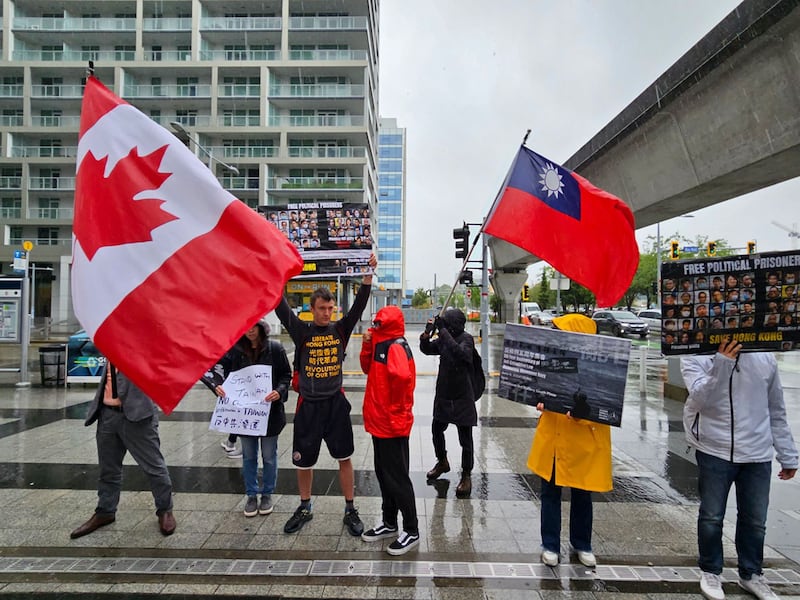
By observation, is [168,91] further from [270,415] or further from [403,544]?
[403,544]

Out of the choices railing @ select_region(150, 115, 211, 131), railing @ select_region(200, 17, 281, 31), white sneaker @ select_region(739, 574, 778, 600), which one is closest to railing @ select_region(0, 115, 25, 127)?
railing @ select_region(150, 115, 211, 131)

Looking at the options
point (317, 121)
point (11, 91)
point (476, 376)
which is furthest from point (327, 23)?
point (476, 376)

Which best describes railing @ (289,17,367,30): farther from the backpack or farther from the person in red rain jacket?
the person in red rain jacket

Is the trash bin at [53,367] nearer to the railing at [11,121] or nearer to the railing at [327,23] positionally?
the railing at [327,23]

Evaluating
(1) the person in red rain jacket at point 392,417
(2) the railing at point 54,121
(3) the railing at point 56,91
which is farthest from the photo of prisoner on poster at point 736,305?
(3) the railing at point 56,91

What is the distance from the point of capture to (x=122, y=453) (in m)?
3.91

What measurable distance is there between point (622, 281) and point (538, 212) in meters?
0.88

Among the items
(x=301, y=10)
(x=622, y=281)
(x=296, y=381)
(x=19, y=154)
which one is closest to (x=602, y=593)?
(x=622, y=281)

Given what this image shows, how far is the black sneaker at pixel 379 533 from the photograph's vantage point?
12.1ft

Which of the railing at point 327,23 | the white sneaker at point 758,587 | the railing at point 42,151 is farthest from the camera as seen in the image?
the railing at point 327,23

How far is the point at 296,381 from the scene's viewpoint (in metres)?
3.99

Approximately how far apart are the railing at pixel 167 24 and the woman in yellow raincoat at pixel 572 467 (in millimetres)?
45238

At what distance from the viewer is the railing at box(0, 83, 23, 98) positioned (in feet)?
122

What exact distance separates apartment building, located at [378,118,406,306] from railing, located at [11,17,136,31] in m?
56.1
